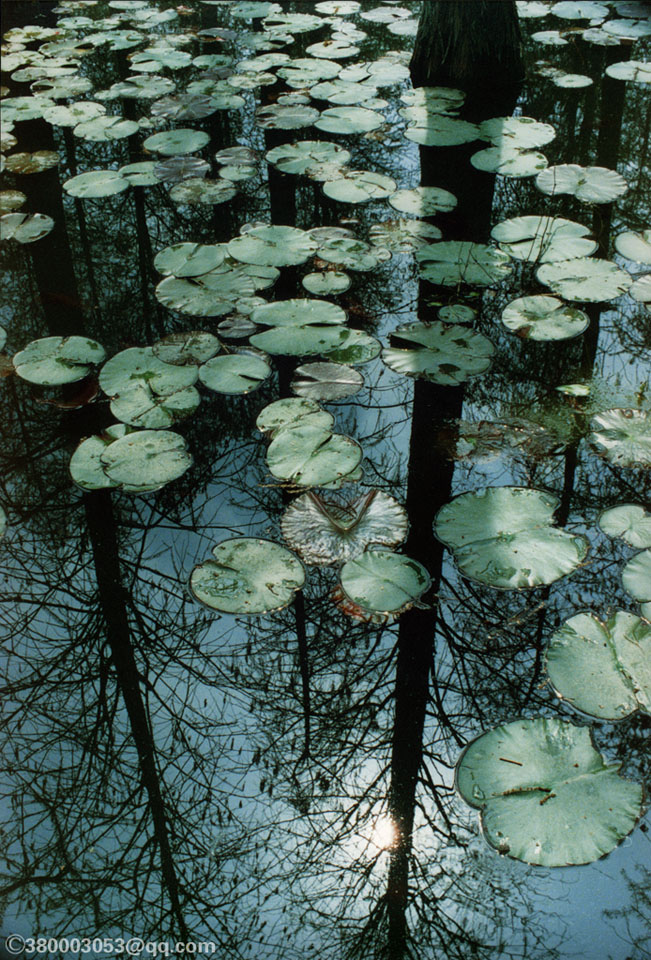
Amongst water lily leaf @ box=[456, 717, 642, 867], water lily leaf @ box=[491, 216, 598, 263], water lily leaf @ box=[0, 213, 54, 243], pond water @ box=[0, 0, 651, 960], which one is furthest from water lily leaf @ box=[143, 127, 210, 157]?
water lily leaf @ box=[456, 717, 642, 867]

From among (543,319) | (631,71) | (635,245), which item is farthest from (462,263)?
(631,71)

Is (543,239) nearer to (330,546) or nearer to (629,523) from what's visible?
(629,523)

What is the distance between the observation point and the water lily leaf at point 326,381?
2332 mm

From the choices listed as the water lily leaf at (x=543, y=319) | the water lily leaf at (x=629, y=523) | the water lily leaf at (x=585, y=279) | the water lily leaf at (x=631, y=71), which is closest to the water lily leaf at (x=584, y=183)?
the water lily leaf at (x=585, y=279)

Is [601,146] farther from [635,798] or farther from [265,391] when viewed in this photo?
[635,798]

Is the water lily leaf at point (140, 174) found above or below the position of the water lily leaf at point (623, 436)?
above

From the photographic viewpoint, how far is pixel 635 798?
1.40m

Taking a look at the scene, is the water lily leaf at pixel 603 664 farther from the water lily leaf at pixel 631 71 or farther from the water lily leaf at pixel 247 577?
the water lily leaf at pixel 631 71

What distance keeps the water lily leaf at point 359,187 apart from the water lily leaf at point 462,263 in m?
0.50

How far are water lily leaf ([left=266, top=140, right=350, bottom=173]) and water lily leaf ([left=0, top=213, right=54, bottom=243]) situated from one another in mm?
1045

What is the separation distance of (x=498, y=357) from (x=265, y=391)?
2.44 feet

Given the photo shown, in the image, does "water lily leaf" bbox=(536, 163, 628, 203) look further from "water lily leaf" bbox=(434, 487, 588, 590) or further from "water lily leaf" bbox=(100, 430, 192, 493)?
"water lily leaf" bbox=(100, 430, 192, 493)

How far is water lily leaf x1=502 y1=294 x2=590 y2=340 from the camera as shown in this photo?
247 cm

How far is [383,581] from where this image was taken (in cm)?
178
